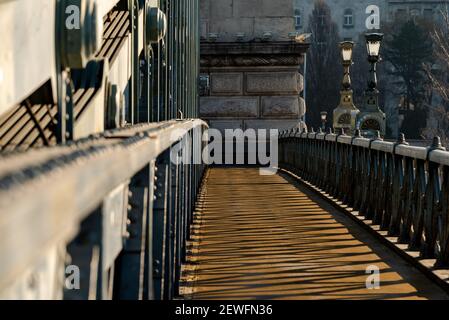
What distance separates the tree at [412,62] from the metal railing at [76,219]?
7677cm

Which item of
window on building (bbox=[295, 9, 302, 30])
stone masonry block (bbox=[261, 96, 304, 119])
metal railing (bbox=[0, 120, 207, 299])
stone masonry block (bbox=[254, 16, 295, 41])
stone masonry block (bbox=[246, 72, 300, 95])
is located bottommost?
stone masonry block (bbox=[261, 96, 304, 119])

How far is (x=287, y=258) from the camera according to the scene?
294 inches

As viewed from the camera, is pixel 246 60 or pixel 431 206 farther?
Answer: pixel 246 60

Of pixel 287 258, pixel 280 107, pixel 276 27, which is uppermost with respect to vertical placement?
pixel 276 27

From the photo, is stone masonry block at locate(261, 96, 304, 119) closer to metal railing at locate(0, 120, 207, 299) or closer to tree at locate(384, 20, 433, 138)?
metal railing at locate(0, 120, 207, 299)

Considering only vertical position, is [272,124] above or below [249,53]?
below

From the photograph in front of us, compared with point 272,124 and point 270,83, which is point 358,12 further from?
point 272,124

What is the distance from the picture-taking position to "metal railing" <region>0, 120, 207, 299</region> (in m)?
1.16

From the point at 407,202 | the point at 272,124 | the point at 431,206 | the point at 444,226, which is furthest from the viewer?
the point at 272,124

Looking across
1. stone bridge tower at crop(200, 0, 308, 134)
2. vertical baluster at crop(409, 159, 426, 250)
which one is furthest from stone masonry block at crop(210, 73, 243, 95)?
vertical baluster at crop(409, 159, 426, 250)

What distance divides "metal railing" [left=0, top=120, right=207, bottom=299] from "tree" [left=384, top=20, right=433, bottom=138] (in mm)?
76771

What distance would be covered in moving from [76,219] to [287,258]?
615 centimetres

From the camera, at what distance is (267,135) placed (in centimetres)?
2509

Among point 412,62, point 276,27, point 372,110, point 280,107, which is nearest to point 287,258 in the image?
point 372,110
